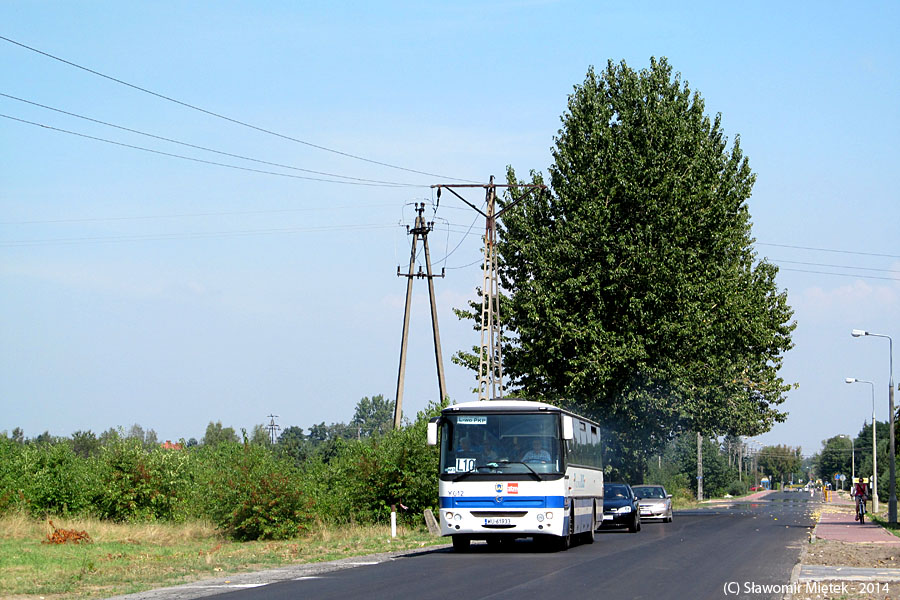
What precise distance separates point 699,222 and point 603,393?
761 centimetres

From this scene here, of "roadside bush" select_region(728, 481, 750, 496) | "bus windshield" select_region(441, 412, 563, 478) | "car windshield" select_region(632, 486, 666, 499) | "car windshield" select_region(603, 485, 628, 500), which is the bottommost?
"roadside bush" select_region(728, 481, 750, 496)

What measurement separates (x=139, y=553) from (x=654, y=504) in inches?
889

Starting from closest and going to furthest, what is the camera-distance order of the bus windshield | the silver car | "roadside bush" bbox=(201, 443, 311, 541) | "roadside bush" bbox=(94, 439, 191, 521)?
the bus windshield, "roadside bush" bbox=(201, 443, 311, 541), "roadside bush" bbox=(94, 439, 191, 521), the silver car

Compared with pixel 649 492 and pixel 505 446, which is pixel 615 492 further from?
pixel 505 446

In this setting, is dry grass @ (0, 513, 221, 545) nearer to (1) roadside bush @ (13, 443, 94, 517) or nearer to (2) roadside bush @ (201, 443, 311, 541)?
(2) roadside bush @ (201, 443, 311, 541)

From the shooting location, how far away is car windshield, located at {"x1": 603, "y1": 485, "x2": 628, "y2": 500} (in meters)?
35.1

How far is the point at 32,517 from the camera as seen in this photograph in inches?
1581

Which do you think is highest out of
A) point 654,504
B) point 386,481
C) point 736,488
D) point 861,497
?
point 386,481

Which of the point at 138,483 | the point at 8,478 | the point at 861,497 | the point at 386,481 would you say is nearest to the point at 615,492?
the point at 386,481

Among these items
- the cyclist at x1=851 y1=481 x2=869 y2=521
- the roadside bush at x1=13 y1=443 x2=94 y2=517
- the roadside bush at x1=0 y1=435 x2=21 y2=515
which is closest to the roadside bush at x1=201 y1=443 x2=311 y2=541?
the roadside bush at x1=13 y1=443 x2=94 y2=517

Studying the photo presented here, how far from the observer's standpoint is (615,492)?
116 feet

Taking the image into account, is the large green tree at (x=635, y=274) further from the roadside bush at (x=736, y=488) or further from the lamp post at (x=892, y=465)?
the roadside bush at (x=736, y=488)

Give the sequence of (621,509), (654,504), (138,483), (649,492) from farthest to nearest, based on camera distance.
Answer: (649,492)
(654,504)
(138,483)
(621,509)

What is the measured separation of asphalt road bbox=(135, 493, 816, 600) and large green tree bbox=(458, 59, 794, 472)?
15621mm
